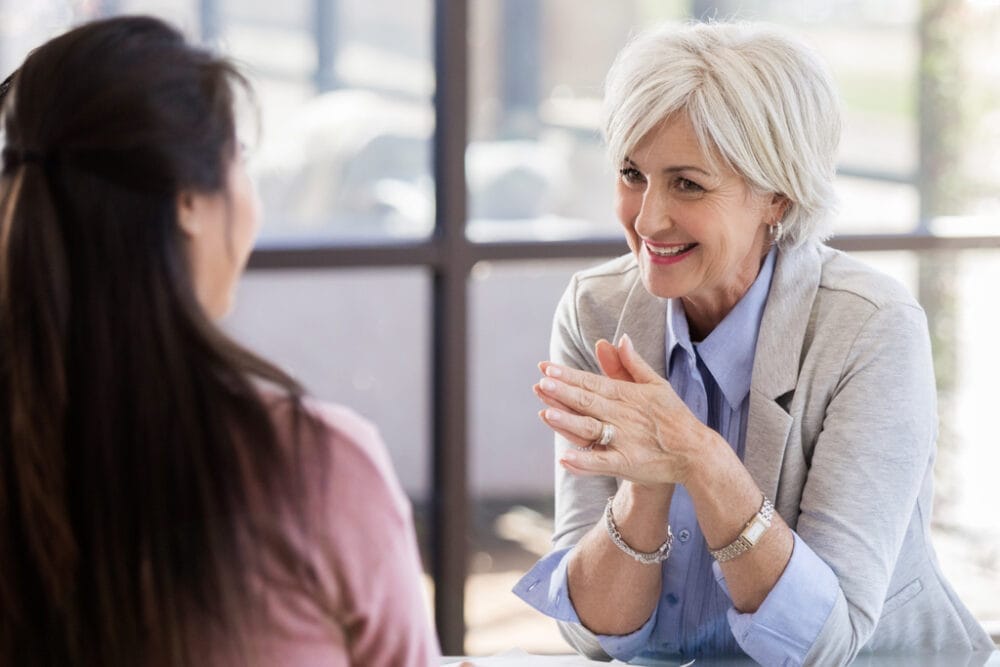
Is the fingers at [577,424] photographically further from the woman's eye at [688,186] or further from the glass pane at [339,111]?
the glass pane at [339,111]

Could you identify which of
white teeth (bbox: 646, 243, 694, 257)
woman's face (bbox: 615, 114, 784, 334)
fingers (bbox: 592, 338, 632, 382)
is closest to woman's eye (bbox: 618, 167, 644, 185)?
woman's face (bbox: 615, 114, 784, 334)

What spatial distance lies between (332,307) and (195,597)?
2349 millimetres

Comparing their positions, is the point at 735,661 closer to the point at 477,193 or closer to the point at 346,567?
the point at 346,567

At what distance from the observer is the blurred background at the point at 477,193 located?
10.7 feet

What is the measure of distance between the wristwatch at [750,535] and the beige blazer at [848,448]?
0.11 metres

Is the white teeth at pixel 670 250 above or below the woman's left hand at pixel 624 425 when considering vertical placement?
above

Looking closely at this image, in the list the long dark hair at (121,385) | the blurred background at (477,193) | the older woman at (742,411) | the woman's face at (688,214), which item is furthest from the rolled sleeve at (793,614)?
the blurred background at (477,193)

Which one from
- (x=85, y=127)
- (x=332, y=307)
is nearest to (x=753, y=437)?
(x=85, y=127)

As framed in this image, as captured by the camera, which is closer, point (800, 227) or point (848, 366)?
point (848, 366)

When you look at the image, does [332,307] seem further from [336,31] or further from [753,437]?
[753,437]

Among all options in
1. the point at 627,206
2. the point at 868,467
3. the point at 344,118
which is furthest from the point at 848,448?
the point at 344,118

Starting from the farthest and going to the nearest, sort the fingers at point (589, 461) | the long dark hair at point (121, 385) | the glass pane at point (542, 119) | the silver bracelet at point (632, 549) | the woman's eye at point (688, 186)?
the glass pane at point (542, 119)
the woman's eye at point (688, 186)
the silver bracelet at point (632, 549)
the fingers at point (589, 461)
the long dark hair at point (121, 385)

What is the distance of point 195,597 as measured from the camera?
105 cm

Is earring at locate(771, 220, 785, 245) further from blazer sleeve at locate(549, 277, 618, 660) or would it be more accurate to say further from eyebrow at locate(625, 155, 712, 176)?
blazer sleeve at locate(549, 277, 618, 660)
